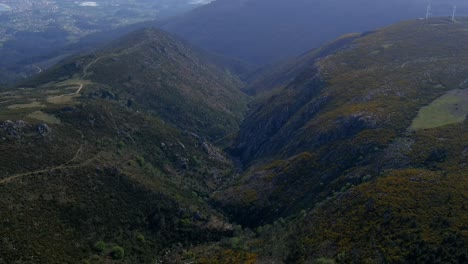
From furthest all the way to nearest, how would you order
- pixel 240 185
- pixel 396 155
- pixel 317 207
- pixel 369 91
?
pixel 369 91, pixel 240 185, pixel 396 155, pixel 317 207

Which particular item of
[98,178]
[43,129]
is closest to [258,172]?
[98,178]

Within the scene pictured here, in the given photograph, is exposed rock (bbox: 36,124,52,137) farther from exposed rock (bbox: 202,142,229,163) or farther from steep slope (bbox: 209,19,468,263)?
exposed rock (bbox: 202,142,229,163)

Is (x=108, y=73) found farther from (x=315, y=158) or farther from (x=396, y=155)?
(x=396, y=155)

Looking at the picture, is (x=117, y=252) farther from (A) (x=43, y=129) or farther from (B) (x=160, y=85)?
(B) (x=160, y=85)

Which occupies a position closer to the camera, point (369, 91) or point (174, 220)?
point (174, 220)

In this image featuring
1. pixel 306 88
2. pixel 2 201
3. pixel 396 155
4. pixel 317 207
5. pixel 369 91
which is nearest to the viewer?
pixel 2 201

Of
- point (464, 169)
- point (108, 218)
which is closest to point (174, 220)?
point (108, 218)

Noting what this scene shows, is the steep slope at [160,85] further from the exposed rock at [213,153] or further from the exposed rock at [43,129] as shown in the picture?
the exposed rock at [43,129]

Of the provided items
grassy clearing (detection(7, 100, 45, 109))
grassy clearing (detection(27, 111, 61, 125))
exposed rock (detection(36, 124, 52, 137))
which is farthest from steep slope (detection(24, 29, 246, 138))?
exposed rock (detection(36, 124, 52, 137))
